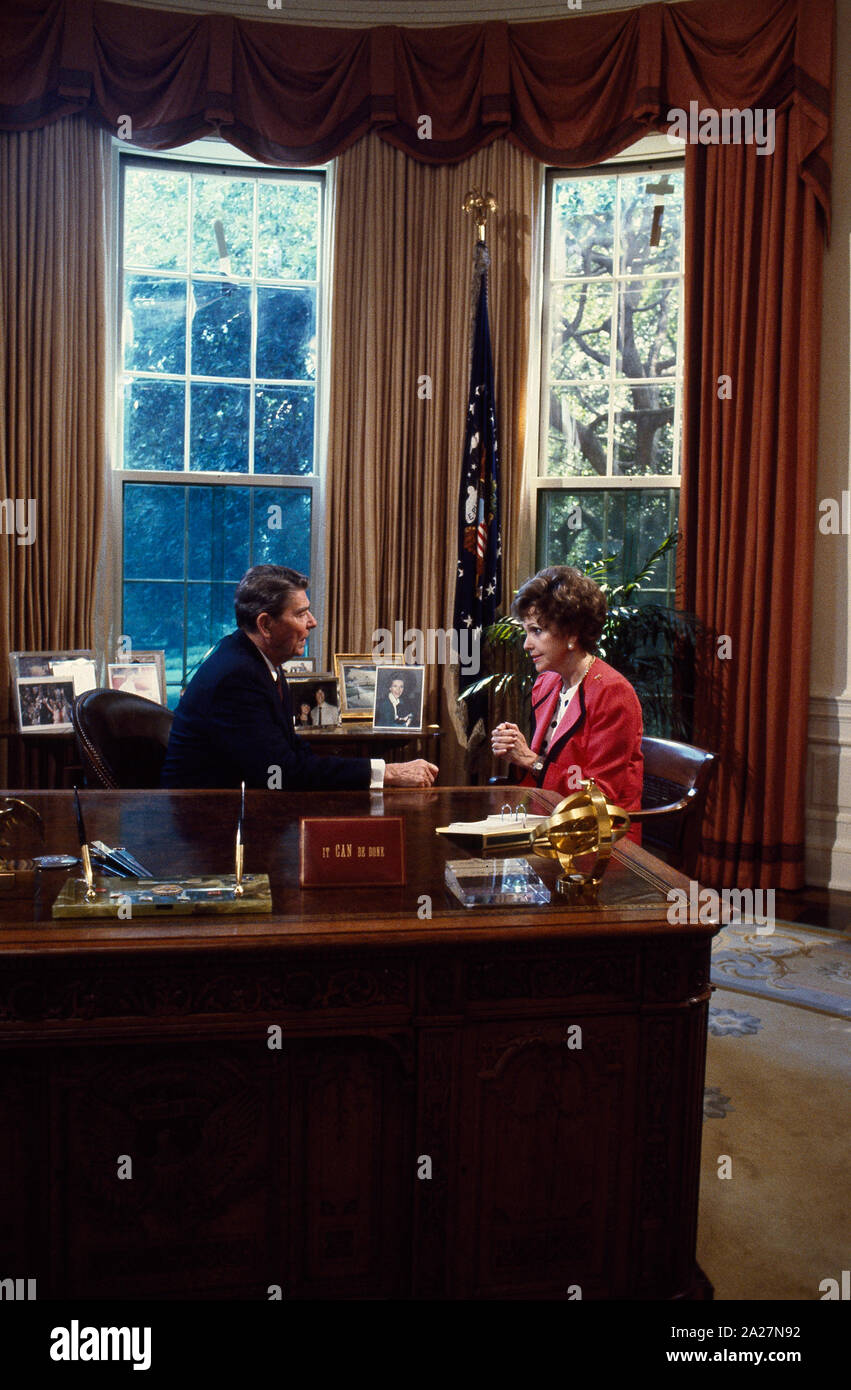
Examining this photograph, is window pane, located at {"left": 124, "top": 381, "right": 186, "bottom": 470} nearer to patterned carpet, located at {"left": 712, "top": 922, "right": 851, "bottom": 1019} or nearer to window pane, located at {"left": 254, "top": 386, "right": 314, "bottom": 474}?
window pane, located at {"left": 254, "top": 386, "right": 314, "bottom": 474}

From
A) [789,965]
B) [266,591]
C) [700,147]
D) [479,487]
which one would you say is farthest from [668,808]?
[700,147]

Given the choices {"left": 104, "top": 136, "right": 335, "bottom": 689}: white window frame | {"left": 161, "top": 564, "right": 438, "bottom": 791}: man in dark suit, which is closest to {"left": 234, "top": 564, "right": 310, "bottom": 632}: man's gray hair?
{"left": 161, "top": 564, "right": 438, "bottom": 791}: man in dark suit

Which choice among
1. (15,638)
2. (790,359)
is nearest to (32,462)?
(15,638)

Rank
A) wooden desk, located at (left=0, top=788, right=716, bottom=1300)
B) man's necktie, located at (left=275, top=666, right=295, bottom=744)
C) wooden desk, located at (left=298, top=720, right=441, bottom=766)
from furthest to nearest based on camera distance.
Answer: wooden desk, located at (left=298, top=720, right=441, bottom=766), man's necktie, located at (left=275, top=666, right=295, bottom=744), wooden desk, located at (left=0, top=788, right=716, bottom=1300)

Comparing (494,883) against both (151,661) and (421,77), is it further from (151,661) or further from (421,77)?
(421,77)

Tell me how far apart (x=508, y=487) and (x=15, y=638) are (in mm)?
2525

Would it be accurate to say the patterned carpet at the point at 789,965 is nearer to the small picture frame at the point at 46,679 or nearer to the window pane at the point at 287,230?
the small picture frame at the point at 46,679

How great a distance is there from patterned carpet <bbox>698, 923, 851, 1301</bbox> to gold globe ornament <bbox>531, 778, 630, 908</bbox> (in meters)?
0.90

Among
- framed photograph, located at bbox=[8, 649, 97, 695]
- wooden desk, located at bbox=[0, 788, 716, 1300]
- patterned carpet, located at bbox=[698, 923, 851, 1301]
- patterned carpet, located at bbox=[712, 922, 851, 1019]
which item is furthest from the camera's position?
framed photograph, located at bbox=[8, 649, 97, 695]

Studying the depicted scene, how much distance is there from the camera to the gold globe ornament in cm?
212

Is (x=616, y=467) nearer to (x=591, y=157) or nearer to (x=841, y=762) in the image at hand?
(x=591, y=157)

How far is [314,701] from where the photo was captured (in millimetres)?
5418

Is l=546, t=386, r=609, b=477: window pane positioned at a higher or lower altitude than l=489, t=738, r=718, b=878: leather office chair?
higher

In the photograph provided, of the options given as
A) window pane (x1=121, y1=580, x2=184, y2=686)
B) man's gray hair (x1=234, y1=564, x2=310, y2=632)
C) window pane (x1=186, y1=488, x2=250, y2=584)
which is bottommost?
window pane (x1=121, y1=580, x2=184, y2=686)
